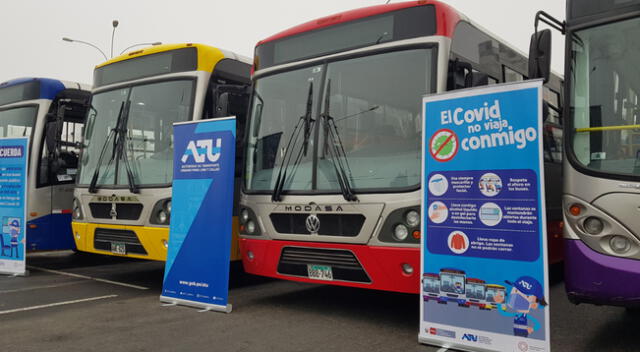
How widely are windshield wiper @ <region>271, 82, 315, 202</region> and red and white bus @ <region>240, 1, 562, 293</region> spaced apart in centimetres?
1

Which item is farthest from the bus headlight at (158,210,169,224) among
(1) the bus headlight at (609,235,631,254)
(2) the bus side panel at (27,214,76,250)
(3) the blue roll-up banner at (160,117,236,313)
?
(1) the bus headlight at (609,235,631,254)

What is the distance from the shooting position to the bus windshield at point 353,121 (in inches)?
231

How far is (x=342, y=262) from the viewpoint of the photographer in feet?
20.0

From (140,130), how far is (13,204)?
2.82 metres

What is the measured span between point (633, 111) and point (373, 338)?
9.52 feet

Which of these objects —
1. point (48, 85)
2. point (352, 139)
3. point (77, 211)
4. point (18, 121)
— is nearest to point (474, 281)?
point (352, 139)

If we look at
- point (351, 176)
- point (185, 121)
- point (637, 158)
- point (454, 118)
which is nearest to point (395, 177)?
point (351, 176)

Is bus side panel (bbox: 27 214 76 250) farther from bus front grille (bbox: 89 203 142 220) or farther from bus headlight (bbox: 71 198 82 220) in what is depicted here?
bus front grille (bbox: 89 203 142 220)

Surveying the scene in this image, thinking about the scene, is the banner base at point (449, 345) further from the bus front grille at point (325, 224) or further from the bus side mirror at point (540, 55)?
the bus side mirror at point (540, 55)

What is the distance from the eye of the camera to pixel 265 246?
6.71 metres

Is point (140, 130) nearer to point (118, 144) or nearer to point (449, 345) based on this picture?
point (118, 144)

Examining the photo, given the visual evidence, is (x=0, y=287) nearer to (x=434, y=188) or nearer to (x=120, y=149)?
(x=120, y=149)

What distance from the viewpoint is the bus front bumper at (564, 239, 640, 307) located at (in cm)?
450

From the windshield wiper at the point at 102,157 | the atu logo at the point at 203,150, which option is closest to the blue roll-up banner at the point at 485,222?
the atu logo at the point at 203,150
